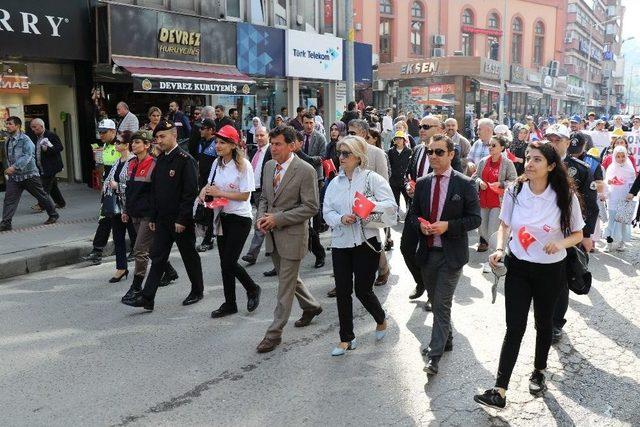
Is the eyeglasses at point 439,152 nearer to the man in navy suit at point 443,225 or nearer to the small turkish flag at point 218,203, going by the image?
the man in navy suit at point 443,225

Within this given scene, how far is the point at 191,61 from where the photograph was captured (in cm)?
1603

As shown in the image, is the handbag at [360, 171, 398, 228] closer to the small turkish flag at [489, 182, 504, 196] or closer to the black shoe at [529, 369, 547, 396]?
the black shoe at [529, 369, 547, 396]

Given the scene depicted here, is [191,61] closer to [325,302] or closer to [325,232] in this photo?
[325,232]

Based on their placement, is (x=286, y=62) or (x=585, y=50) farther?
(x=585, y=50)

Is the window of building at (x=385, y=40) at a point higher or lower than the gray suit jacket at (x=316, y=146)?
higher

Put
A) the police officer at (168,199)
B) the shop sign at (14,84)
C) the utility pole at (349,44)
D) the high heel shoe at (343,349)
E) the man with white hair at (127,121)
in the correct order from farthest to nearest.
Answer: the utility pole at (349,44) → the shop sign at (14,84) → the man with white hair at (127,121) → the police officer at (168,199) → the high heel shoe at (343,349)

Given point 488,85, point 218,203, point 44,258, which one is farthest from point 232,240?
point 488,85

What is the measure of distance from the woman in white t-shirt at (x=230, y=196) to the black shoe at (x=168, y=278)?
63.6 inches

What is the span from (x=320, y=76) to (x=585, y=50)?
54430mm

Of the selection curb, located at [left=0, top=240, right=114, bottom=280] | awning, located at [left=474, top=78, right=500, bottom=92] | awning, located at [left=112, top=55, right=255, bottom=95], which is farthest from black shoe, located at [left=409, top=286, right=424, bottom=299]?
awning, located at [left=474, top=78, right=500, bottom=92]

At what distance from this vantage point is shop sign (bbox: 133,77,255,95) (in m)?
13.5

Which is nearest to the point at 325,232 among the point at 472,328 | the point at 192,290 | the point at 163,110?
the point at 192,290

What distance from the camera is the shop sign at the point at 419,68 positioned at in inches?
1341

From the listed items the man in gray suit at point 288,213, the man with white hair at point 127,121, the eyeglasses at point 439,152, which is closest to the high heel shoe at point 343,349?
the man in gray suit at point 288,213
